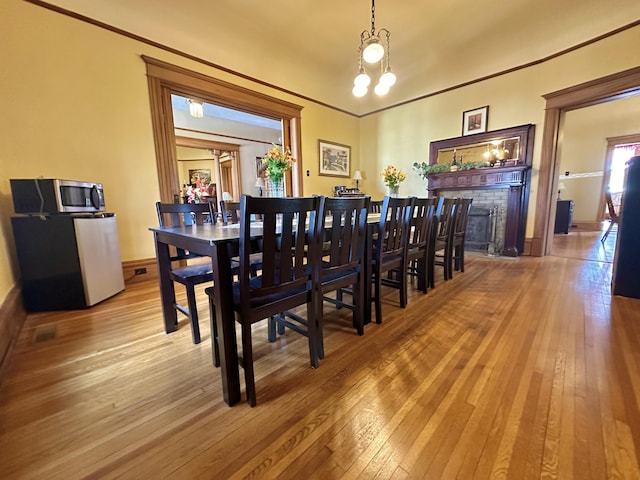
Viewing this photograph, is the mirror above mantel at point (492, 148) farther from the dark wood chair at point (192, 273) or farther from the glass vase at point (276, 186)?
the dark wood chair at point (192, 273)

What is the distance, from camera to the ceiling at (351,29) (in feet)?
9.68

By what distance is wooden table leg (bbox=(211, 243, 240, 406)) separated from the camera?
44.4 inches

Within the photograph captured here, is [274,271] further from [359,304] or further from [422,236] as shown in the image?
[422,236]

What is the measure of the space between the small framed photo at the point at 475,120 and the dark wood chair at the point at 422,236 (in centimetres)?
273

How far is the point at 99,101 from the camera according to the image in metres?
2.70

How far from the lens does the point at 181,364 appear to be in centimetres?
147

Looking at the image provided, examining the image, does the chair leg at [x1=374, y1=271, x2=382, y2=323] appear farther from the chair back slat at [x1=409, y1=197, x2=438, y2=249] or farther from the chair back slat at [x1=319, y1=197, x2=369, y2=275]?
the chair back slat at [x1=409, y1=197, x2=438, y2=249]

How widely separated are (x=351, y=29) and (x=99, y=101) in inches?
126

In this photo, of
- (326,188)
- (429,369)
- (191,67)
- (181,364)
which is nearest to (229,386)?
(181,364)

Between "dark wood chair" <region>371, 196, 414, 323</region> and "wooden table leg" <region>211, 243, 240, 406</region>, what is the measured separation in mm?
1063

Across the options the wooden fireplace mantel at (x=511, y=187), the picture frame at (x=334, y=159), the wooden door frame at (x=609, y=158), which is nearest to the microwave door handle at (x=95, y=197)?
the picture frame at (x=334, y=159)

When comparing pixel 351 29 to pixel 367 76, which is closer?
pixel 367 76

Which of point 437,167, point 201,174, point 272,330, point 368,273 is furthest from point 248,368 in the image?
point 201,174

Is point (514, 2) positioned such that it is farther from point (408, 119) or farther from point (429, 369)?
point (429, 369)
